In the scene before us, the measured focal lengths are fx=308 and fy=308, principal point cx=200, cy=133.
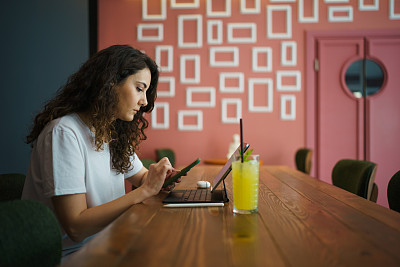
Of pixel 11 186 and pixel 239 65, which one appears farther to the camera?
pixel 239 65

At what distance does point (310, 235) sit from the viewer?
68 cm

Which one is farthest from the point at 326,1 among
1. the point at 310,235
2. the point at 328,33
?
the point at 310,235

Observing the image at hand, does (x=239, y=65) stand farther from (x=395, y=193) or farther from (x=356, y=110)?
(x=395, y=193)

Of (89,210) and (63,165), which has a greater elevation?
(63,165)

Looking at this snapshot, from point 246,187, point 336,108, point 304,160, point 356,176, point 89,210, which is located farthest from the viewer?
point 336,108

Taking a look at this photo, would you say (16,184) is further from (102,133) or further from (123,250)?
(123,250)

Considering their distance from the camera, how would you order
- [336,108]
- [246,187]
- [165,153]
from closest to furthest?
[246,187] < [165,153] < [336,108]

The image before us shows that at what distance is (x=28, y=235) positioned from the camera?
597mm

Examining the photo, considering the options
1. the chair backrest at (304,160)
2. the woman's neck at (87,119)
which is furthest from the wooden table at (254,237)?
the chair backrest at (304,160)

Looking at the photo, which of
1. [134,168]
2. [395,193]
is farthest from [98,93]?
[395,193]

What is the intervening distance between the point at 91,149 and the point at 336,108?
3.12m

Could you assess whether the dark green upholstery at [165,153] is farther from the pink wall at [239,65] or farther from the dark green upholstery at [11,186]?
the dark green upholstery at [11,186]

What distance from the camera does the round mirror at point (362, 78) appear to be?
11.6 ft

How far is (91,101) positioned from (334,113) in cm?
305
